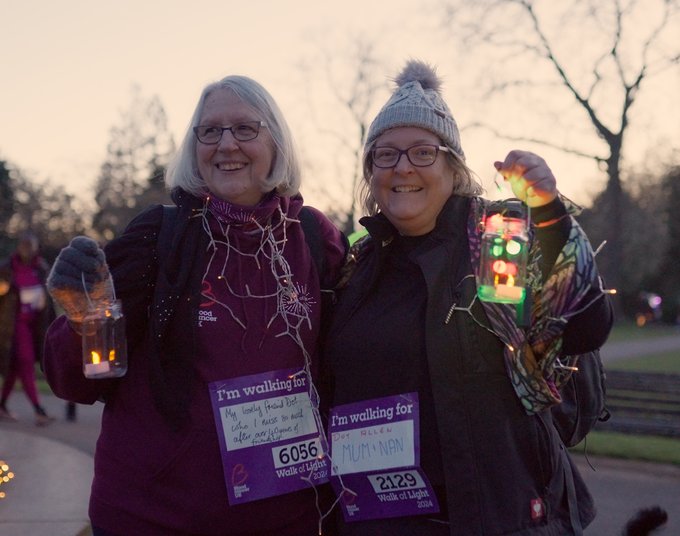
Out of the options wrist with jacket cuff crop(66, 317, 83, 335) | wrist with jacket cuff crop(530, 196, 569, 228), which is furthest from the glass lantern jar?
wrist with jacket cuff crop(530, 196, 569, 228)

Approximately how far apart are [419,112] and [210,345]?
43.2 inches

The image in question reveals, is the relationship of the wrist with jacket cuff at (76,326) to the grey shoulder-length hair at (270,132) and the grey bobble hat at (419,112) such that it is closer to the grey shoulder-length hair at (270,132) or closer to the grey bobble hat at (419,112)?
the grey shoulder-length hair at (270,132)

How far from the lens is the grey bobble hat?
2.97 m

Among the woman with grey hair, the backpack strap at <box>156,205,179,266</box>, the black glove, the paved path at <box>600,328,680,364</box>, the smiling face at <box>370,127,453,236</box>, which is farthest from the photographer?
the paved path at <box>600,328,680,364</box>

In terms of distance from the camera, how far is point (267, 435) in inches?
114

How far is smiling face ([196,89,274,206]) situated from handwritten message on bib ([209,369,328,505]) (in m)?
0.68

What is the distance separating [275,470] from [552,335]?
1.05 metres

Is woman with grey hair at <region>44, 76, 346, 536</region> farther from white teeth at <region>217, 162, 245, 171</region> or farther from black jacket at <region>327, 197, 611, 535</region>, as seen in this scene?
black jacket at <region>327, 197, 611, 535</region>

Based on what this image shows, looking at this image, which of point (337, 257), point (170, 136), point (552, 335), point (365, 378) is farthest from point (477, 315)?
point (170, 136)

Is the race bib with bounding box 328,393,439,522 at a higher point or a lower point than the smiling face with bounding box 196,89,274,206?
lower

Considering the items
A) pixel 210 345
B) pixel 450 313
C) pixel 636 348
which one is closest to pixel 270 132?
pixel 210 345

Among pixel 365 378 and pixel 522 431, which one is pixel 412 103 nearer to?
pixel 365 378

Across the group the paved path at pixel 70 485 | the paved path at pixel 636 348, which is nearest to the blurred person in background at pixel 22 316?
the paved path at pixel 70 485

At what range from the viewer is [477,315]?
266 cm
